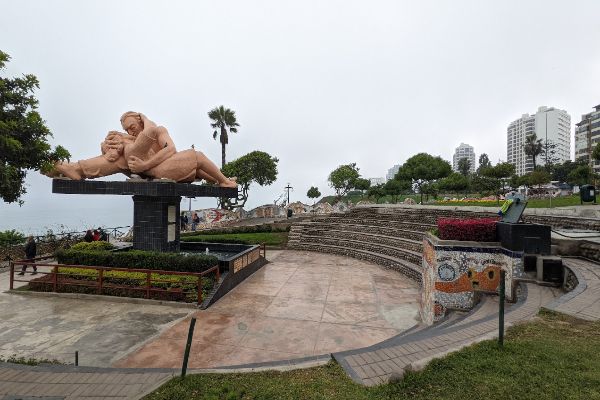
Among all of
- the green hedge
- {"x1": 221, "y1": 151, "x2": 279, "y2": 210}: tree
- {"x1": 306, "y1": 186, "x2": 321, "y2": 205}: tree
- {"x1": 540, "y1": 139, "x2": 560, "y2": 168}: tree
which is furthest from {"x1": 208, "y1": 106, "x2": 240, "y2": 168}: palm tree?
{"x1": 540, "y1": 139, "x2": 560, "y2": 168}: tree

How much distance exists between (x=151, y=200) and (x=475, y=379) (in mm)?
13097

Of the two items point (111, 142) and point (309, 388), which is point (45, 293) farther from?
point (309, 388)

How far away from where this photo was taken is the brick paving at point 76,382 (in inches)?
177

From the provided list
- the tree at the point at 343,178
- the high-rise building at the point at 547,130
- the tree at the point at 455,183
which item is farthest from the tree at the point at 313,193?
the high-rise building at the point at 547,130

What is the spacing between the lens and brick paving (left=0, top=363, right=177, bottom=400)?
14.7 feet

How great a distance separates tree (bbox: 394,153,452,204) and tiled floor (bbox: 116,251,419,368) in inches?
1225

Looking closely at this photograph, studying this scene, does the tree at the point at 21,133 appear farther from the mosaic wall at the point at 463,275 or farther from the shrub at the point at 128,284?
the mosaic wall at the point at 463,275

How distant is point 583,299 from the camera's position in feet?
20.7

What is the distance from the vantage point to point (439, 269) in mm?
8312

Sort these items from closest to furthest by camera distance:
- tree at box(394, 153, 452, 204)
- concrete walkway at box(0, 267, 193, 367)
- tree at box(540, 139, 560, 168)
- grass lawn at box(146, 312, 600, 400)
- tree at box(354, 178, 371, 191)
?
1. grass lawn at box(146, 312, 600, 400)
2. concrete walkway at box(0, 267, 193, 367)
3. tree at box(394, 153, 452, 204)
4. tree at box(354, 178, 371, 191)
5. tree at box(540, 139, 560, 168)

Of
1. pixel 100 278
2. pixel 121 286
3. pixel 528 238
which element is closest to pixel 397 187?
pixel 528 238

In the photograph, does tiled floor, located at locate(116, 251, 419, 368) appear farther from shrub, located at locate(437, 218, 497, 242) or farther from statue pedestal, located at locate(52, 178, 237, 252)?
statue pedestal, located at locate(52, 178, 237, 252)

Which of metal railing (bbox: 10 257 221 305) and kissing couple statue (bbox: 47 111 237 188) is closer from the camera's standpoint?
metal railing (bbox: 10 257 221 305)

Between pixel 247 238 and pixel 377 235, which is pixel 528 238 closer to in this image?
pixel 377 235
